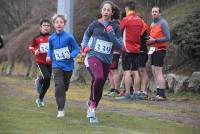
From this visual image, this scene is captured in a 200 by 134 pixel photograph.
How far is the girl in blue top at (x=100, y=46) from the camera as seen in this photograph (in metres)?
10.5

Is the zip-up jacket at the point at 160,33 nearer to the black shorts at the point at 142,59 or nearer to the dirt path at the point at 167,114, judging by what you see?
the black shorts at the point at 142,59

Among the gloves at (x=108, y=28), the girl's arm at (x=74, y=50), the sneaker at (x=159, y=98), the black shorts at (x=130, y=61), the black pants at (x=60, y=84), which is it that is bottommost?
the sneaker at (x=159, y=98)

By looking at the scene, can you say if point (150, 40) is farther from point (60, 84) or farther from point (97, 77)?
point (97, 77)

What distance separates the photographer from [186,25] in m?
16.1

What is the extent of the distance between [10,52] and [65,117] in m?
20.4

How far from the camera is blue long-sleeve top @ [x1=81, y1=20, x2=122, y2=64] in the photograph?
10.6 meters

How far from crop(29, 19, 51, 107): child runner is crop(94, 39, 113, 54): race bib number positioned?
2107mm

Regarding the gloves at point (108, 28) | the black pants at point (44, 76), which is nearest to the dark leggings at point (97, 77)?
the gloves at point (108, 28)

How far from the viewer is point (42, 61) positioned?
1272 cm

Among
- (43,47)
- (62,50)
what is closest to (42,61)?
(43,47)

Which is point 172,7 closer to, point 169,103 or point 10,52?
point 169,103

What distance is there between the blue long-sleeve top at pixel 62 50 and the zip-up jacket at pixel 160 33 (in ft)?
10.6

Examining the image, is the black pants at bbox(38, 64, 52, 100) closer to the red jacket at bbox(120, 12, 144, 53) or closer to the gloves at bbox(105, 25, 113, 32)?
the red jacket at bbox(120, 12, 144, 53)

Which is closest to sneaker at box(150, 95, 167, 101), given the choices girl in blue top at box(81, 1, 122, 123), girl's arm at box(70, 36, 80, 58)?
girl's arm at box(70, 36, 80, 58)
